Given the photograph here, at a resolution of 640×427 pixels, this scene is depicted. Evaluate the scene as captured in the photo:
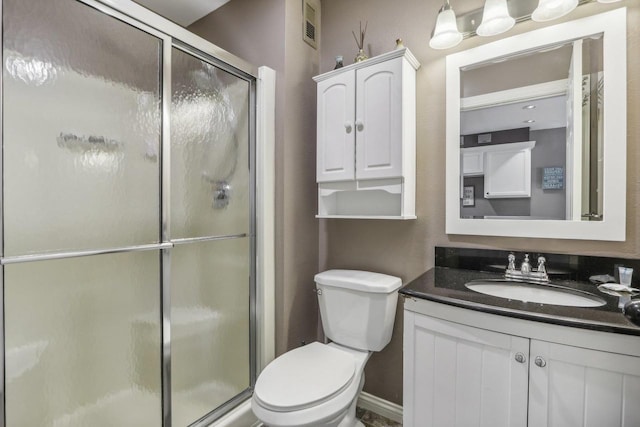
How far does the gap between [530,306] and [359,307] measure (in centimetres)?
77

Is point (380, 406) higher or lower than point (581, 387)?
lower

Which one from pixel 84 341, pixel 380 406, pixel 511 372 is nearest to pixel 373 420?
pixel 380 406

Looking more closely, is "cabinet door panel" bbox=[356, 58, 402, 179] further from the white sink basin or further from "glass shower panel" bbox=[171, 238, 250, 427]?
"glass shower panel" bbox=[171, 238, 250, 427]

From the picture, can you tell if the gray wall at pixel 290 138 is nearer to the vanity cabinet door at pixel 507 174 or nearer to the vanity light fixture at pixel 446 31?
the vanity light fixture at pixel 446 31

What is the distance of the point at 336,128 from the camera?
1654mm

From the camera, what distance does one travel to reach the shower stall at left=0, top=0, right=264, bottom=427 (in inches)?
37.7

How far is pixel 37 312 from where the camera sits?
0.99m

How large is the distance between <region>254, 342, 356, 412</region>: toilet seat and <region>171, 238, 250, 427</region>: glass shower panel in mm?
356

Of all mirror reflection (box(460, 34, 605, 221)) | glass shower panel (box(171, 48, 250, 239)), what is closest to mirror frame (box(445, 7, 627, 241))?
mirror reflection (box(460, 34, 605, 221))

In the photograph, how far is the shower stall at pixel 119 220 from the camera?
3.14ft

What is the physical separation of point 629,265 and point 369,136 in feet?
3.79

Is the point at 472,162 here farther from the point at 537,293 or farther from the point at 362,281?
the point at 362,281

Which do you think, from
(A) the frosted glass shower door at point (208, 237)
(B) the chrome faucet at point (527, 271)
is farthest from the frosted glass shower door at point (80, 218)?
(B) the chrome faucet at point (527, 271)

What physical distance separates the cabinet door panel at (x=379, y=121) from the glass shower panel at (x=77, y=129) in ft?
3.10
